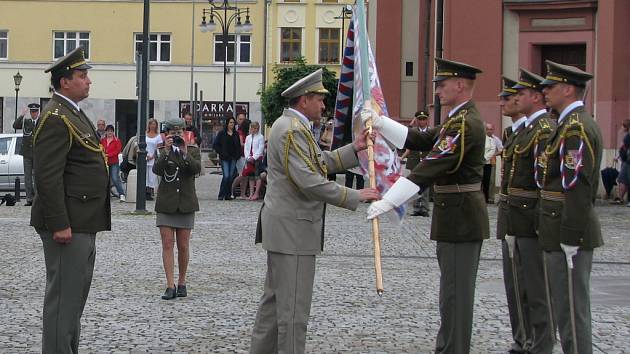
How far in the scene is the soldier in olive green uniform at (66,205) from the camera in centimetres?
746

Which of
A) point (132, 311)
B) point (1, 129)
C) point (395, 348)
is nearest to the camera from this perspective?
point (395, 348)

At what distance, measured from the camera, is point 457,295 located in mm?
7988

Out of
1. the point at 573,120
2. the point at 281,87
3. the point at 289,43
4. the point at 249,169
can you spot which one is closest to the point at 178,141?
the point at 573,120

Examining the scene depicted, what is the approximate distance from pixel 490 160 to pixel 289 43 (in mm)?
45793

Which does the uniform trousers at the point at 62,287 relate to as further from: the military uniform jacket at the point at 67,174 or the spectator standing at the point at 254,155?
the spectator standing at the point at 254,155

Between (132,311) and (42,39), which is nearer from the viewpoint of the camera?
(132,311)

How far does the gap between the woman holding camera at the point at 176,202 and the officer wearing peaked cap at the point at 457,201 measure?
4.07 metres

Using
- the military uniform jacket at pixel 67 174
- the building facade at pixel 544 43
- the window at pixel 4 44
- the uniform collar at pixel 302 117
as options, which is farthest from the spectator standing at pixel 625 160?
the window at pixel 4 44

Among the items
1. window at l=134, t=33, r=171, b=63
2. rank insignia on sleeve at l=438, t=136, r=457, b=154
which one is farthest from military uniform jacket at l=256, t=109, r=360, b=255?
window at l=134, t=33, r=171, b=63

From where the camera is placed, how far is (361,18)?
27.8 feet

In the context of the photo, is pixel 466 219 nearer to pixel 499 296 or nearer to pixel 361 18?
pixel 361 18

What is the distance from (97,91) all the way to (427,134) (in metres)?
60.1

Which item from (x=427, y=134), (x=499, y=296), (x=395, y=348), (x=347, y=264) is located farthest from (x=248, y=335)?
(x=347, y=264)

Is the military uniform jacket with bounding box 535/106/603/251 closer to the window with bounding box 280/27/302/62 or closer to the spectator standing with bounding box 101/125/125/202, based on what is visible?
the spectator standing with bounding box 101/125/125/202
